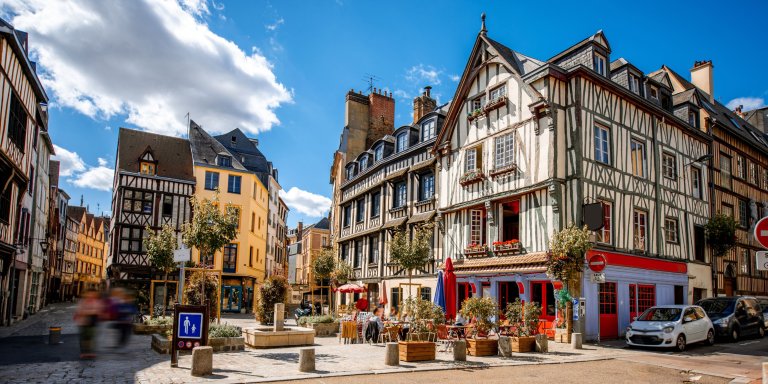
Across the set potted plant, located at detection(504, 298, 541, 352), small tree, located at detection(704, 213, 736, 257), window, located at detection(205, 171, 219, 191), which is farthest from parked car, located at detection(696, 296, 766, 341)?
window, located at detection(205, 171, 219, 191)

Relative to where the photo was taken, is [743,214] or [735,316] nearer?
[735,316]

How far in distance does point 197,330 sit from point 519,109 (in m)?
12.7

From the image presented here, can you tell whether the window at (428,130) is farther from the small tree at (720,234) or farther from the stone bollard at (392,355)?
the stone bollard at (392,355)

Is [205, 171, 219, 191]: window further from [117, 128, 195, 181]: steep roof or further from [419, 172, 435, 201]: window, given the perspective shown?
[419, 172, 435, 201]: window

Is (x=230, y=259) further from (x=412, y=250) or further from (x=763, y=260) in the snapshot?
(x=763, y=260)

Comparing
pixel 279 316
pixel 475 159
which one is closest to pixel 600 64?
pixel 475 159

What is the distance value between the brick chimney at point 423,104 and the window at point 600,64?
11.8 m

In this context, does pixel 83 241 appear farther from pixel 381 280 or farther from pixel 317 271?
pixel 381 280

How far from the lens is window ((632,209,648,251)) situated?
19031mm

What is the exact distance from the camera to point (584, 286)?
16.6m

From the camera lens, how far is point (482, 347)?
12.7m

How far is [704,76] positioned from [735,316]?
60.6ft

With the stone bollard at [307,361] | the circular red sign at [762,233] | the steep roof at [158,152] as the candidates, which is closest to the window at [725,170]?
the circular red sign at [762,233]

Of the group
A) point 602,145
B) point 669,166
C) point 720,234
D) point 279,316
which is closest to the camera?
point 279,316
